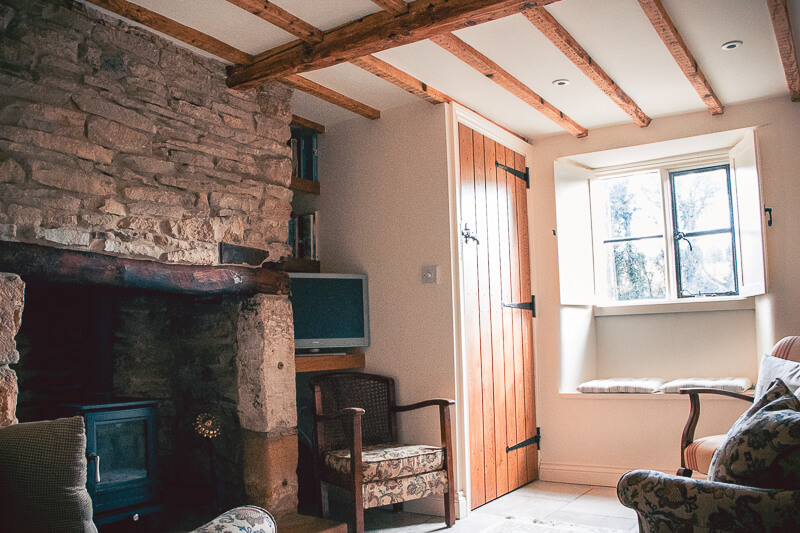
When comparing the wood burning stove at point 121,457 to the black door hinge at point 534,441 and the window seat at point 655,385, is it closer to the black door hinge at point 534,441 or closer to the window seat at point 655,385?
the black door hinge at point 534,441

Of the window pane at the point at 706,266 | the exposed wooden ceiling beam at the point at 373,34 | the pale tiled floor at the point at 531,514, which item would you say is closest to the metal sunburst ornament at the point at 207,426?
the pale tiled floor at the point at 531,514

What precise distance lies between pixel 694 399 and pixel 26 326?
3293 millimetres

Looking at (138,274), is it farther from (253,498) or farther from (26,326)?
(253,498)

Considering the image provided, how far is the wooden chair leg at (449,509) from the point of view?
343 cm

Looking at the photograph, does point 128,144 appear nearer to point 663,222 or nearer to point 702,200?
point 663,222

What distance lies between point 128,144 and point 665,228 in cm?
363

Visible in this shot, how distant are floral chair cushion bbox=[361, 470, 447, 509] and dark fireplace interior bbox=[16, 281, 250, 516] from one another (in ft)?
2.07

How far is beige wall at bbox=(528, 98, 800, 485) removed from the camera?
156 inches

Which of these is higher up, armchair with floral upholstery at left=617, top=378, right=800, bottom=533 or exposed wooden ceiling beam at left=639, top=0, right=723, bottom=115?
exposed wooden ceiling beam at left=639, top=0, right=723, bottom=115

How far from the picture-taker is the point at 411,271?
12.6 feet

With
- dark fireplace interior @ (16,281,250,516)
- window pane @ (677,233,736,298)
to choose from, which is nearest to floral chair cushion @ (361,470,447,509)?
dark fireplace interior @ (16,281,250,516)

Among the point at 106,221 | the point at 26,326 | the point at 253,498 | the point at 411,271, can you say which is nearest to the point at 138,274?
the point at 106,221

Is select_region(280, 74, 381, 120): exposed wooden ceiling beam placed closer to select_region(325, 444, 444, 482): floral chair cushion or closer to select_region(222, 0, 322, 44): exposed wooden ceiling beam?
select_region(222, 0, 322, 44): exposed wooden ceiling beam

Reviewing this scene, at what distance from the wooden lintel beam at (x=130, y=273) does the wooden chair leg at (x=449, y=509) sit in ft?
4.47
